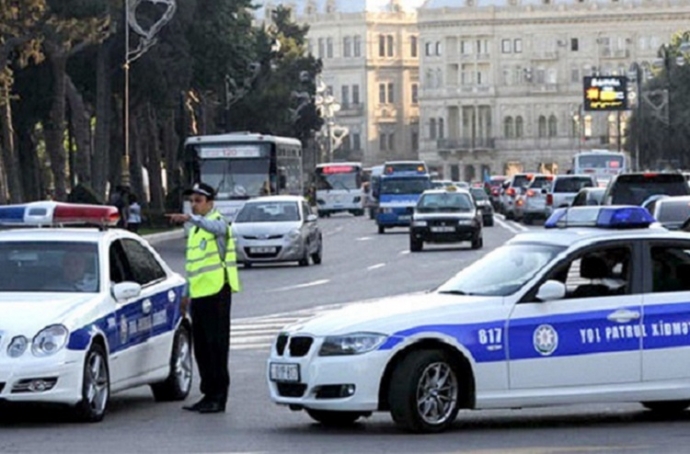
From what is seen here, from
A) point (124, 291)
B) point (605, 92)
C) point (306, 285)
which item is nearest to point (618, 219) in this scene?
point (124, 291)

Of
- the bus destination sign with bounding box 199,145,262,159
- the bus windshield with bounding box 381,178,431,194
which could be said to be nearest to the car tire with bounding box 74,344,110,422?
the bus destination sign with bounding box 199,145,262,159

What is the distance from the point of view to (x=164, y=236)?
235ft

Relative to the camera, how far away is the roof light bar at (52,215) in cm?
1762

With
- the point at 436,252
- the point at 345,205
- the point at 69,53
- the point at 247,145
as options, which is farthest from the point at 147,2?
the point at 345,205

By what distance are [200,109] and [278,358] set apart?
92647 mm

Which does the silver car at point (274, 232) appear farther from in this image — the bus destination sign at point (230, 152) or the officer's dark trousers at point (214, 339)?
the officer's dark trousers at point (214, 339)

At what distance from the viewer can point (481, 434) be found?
15.2m

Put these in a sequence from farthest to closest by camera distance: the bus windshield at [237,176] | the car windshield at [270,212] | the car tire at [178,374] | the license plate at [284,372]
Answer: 1. the bus windshield at [237,176]
2. the car windshield at [270,212]
3. the car tire at [178,374]
4. the license plate at [284,372]

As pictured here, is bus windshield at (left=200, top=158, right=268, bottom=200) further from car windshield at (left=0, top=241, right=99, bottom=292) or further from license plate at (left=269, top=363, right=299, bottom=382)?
license plate at (left=269, top=363, right=299, bottom=382)

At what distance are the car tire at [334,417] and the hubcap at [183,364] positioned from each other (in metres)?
2.59

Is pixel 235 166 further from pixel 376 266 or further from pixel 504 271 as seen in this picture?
pixel 504 271

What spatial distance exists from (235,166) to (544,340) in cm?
4864

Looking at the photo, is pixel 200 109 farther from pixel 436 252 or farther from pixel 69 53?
pixel 436 252

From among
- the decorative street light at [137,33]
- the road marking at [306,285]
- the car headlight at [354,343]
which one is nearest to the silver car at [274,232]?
the road marking at [306,285]
